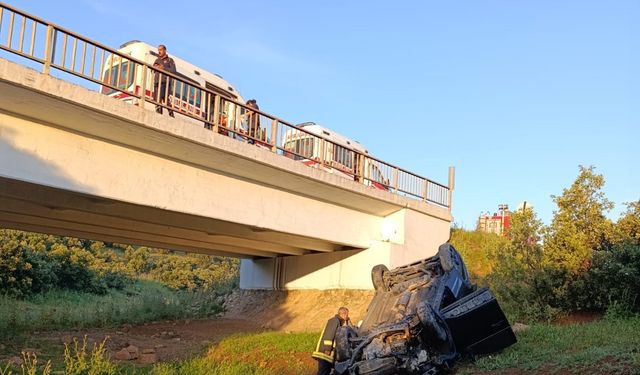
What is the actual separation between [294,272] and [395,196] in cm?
594

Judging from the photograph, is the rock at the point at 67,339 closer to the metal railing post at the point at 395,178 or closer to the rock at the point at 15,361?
the rock at the point at 15,361

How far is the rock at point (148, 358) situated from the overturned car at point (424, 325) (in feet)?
15.2

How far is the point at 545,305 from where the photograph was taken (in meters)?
16.2

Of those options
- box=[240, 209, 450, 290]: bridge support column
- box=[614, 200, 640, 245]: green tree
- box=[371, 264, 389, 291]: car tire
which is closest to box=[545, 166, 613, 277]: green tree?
box=[614, 200, 640, 245]: green tree

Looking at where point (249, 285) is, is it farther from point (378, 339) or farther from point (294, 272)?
point (378, 339)

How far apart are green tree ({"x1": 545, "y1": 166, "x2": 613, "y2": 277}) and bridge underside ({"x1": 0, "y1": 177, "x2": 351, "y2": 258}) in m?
7.01

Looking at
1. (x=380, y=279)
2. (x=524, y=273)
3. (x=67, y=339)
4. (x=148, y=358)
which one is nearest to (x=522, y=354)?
(x=380, y=279)

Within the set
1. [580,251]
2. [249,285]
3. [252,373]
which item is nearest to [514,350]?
[252,373]

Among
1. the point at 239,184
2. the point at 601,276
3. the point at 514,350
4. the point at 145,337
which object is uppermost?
the point at 239,184

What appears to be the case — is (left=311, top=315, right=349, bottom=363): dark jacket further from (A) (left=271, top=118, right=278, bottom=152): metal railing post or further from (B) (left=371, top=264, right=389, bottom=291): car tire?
(A) (left=271, top=118, right=278, bottom=152): metal railing post

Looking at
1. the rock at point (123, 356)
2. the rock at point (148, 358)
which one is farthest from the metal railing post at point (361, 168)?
the rock at point (123, 356)

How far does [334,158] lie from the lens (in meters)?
17.5

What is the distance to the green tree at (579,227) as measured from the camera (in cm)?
1622

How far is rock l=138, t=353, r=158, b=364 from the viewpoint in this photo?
12289mm
